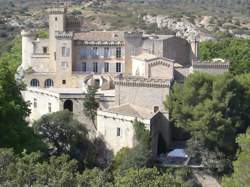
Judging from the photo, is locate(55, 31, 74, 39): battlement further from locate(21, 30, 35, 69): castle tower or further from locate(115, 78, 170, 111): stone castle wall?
locate(115, 78, 170, 111): stone castle wall

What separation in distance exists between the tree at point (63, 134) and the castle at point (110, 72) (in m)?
1.70

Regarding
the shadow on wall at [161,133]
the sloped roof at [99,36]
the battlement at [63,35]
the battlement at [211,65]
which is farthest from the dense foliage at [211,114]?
the battlement at [63,35]

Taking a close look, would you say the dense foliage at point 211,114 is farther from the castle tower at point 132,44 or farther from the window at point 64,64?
the window at point 64,64

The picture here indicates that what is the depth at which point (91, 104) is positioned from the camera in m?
47.9

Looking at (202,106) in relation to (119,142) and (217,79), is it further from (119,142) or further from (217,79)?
(119,142)

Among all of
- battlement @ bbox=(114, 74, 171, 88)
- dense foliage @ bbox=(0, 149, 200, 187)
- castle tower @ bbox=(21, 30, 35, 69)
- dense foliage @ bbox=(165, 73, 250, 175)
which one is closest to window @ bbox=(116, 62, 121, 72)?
battlement @ bbox=(114, 74, 171, 88)

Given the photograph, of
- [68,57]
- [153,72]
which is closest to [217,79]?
[153,72]

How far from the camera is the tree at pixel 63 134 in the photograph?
149 ft

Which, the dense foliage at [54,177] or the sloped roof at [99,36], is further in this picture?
the sloped roof at [99,36]

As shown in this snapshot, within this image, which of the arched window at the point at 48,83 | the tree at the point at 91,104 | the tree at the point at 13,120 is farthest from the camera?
the arched window at the point at 48,83

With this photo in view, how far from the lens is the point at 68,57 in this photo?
53.8m

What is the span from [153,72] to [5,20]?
7788 cm

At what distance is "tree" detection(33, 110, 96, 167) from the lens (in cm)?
4528

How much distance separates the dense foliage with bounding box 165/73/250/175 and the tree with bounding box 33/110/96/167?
228 inches
